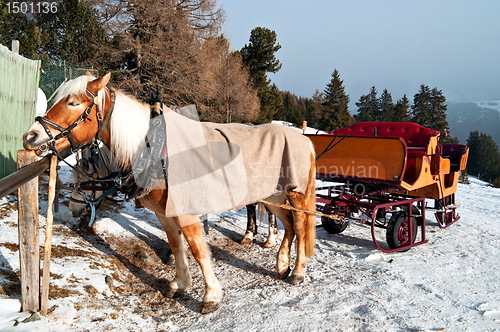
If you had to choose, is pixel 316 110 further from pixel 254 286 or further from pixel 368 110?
pixel 254 286

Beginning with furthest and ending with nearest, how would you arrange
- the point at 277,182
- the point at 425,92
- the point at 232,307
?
the point at 425,92, the point at 277,182, the point at 232,307

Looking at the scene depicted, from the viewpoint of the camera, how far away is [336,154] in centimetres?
525

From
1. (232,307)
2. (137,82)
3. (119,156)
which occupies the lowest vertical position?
(232,307)

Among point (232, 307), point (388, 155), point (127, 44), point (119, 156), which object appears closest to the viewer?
point (119, 156)

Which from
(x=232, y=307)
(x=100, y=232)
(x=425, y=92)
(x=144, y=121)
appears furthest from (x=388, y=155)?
(x=425, y=92)

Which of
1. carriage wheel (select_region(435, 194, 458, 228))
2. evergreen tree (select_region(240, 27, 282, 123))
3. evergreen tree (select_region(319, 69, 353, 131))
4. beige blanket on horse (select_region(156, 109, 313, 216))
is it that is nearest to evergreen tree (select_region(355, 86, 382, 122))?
evergreen tree (select_region(319, 69, 353, 131))

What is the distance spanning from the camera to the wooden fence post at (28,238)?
261 centimetres

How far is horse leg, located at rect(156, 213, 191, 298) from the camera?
137 inches

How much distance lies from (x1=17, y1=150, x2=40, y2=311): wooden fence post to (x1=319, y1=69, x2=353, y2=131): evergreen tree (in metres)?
42.2

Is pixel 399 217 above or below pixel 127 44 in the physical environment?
below

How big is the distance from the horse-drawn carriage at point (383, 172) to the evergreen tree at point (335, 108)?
3800 cm

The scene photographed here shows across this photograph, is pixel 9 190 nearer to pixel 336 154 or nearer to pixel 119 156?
pixel 119 156

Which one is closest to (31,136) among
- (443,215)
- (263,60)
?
(443,215)

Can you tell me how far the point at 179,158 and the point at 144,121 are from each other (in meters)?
0.46
